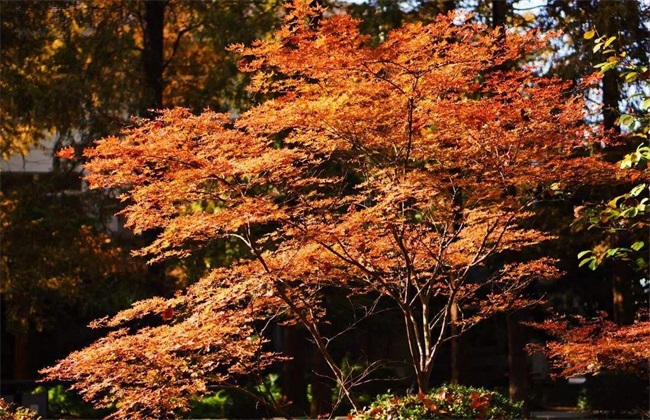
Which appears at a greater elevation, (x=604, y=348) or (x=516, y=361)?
(x=604, y=348)

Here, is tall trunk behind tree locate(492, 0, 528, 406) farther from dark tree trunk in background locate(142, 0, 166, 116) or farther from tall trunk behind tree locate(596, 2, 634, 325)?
dark tree trunk in background locate(142, 0, 166, 116)

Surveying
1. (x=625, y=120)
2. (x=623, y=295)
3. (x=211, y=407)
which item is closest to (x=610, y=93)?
(x=623, y=295)

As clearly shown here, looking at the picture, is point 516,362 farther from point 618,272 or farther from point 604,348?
point 604,348

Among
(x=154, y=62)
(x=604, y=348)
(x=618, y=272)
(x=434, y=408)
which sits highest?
(x=154, y=62)

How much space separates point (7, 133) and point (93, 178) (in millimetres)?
8476

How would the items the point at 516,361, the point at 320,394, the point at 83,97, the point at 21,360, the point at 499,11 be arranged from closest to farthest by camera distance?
the point at 516,361, the point at 83,97, the point at 499,11, the point at 320,394, the point at 21,360

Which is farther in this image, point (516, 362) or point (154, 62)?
point (154, 62)

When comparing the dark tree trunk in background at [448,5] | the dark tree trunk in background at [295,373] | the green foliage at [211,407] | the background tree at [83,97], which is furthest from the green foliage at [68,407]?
the dark tree trunk in background at [448,5]

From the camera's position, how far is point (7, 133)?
612 inches

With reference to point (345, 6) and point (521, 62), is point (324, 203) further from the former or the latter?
point (521, 62)

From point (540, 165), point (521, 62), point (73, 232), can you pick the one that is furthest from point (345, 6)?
point (540, 165)

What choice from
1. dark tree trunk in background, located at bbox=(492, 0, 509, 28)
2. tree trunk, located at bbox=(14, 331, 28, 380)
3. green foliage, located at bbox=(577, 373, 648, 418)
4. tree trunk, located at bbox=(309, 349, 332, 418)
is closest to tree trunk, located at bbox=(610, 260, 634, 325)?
green foliage, located at bbox=(577, 373, 648, 418)

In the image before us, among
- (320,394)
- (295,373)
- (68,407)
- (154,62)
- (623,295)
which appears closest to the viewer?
(320,394)

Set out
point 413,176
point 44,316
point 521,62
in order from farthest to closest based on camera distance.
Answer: point 44,316, point 521,62, point 413,176
